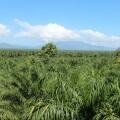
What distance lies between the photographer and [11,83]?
14750 millimetres

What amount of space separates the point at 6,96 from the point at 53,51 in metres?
76.4

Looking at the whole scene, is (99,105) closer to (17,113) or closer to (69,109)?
(69,109)

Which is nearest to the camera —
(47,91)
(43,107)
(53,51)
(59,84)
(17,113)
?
(43,107)

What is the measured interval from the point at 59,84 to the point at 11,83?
6561mm

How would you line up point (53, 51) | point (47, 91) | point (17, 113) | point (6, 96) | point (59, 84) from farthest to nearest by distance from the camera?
point (53, 51)
point (6, 96)
point (17, 113)
point (47, 91)
point (59, 84)

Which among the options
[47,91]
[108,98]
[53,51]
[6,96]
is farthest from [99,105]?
[53,51]

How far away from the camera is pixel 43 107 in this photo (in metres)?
8.01

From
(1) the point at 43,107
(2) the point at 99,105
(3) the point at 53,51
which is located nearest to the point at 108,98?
(2) the point at 99,105

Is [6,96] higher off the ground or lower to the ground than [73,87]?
lower

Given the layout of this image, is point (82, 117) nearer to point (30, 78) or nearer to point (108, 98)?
point (108, 98)

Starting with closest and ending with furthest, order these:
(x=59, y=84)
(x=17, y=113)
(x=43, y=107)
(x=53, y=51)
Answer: (x=43, y=107) < (x=59, y=84) < (x=17, y=113) < (x=53, y=51)

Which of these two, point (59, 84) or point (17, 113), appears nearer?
point (59, 84)

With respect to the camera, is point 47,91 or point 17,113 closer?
point 47,91

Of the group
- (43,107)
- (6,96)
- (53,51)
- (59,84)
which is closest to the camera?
(43,107)
